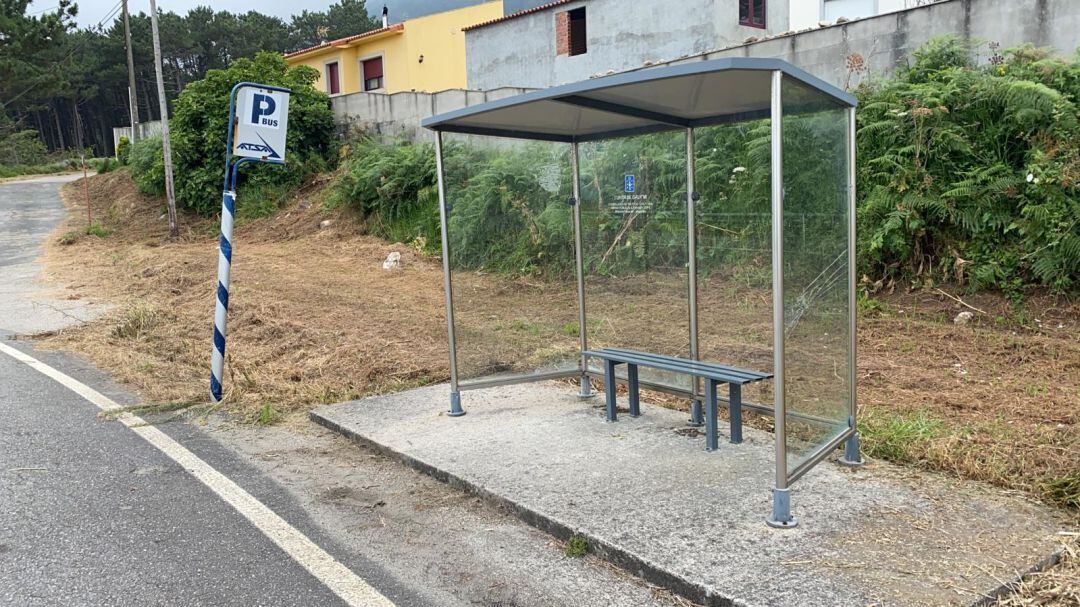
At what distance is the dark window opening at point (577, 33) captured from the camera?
2272 cm

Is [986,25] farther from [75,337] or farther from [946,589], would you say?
[75,337]

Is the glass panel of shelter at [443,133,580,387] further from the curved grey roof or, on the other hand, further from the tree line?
the tree line

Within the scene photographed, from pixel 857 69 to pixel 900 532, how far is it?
8085mm

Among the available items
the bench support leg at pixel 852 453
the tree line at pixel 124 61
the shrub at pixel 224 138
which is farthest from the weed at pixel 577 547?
the tree line at pixel 124 61

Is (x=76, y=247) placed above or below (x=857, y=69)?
below

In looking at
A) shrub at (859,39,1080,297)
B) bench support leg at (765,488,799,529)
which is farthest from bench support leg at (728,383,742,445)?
shrub at (859,39,1080,297)

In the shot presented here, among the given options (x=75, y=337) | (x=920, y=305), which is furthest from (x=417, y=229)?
(x=920, y=305)

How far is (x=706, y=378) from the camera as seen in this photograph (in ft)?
15.6

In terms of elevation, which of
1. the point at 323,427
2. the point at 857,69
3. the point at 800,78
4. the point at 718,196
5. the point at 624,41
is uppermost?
the point at 624,41

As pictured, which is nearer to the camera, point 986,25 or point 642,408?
point 642,408

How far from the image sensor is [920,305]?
8.44 m

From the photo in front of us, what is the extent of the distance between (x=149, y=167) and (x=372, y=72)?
1180cm

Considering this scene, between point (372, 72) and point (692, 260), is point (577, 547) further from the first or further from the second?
point (372, 72)

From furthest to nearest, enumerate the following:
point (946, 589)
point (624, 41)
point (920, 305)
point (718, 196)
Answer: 1. point (624, 41)
2. point (920, 305)
3. point (718, 196)
4. point (946, 589)
